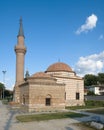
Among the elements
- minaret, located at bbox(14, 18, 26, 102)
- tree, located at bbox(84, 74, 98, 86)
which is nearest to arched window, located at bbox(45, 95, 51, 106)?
minaret, located at bbox(14, 18, 26, 102)

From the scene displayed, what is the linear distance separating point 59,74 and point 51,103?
10.5 metres

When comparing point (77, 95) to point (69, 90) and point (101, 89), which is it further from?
point (101, 89)

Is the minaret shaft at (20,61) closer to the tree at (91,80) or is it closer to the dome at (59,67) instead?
the dome at (59,67)

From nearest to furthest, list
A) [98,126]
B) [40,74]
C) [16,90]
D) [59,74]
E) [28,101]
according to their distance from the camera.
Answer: [98,126] → [28,101] → [40,74] → [16,90] → [59,74]

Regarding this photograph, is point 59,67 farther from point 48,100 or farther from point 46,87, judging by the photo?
point 48,100

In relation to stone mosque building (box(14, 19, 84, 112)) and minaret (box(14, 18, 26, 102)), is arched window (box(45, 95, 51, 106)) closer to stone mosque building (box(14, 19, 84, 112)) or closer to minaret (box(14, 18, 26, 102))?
stone mosque building (box(14, 19, 84, 112))

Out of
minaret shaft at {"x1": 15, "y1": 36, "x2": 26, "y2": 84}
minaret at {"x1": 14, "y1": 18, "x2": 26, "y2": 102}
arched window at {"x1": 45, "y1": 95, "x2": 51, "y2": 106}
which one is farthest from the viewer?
minaret shaft at {"x1": 15, "y1": 36, "x2": 26, "y2": 84}

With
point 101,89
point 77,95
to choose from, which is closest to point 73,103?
point 77,95

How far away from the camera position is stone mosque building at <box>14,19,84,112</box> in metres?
25.4

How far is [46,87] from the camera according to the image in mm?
26297

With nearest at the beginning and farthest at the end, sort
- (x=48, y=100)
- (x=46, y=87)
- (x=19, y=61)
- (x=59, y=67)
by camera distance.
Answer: (x=46, y=87) < (x=48, y=100) < (x=19, y=61) < (x=59, y=67)

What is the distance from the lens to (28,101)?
25.1 meters

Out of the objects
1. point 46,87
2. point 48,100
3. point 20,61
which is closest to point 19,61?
point 20,61

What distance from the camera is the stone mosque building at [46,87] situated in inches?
1001
